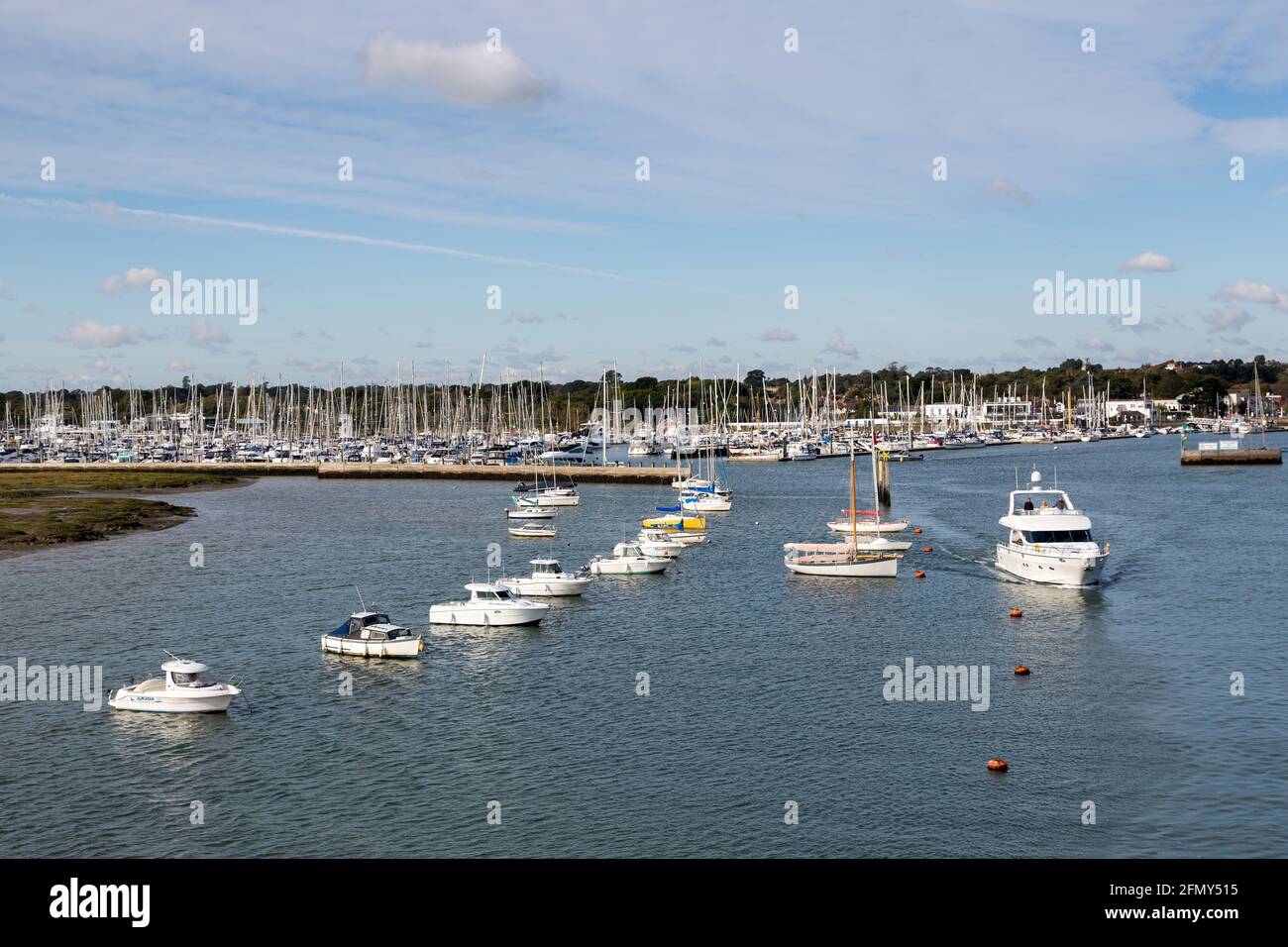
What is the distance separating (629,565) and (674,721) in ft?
118

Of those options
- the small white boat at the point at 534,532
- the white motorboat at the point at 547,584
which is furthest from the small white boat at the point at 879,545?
the small white boat at the point at 534,532

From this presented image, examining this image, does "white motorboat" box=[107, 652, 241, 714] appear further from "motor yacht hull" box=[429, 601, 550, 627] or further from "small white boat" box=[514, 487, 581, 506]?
"small white boat" box=[514, 487, 581, 506]

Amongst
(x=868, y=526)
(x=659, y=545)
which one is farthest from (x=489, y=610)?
(x=868, y=526)

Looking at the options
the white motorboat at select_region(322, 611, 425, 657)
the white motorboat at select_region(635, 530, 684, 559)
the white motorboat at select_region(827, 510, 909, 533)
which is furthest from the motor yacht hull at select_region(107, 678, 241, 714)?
the white motorboat at select_region(827, 510, 909, 533)

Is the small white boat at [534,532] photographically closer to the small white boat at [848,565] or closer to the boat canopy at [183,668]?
the small white boat at [848,565]

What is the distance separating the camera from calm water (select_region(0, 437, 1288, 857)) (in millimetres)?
30656

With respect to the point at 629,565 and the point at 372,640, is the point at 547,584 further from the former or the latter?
the point at 372,640

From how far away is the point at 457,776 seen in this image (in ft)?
115
